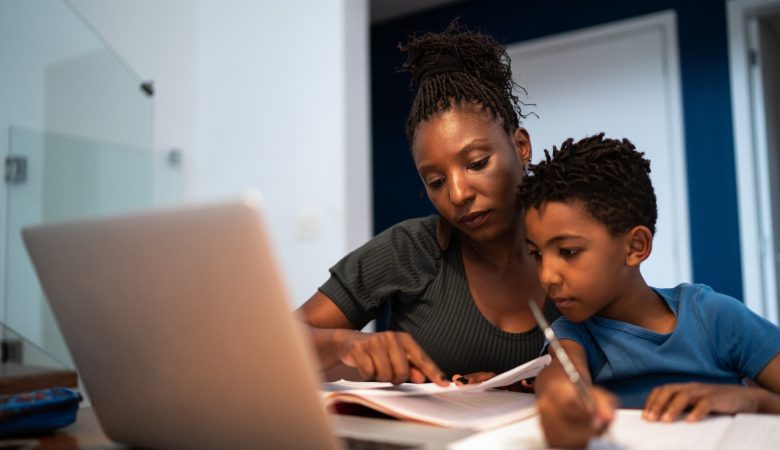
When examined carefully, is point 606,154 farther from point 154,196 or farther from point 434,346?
point 154,196

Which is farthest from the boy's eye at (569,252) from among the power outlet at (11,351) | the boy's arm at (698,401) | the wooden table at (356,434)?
the power outlet at (11,351)

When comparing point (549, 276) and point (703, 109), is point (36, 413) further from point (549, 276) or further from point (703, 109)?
point (703, 109)

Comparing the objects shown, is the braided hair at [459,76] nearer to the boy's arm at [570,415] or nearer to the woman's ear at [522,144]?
the woman's ear at [522,144]

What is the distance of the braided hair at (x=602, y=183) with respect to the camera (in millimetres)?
918

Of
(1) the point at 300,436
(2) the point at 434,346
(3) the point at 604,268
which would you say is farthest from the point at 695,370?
(1) the point at 300,436

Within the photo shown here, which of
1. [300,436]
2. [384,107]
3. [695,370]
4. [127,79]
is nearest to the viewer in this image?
[300,436]

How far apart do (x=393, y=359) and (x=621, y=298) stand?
0.42 meters

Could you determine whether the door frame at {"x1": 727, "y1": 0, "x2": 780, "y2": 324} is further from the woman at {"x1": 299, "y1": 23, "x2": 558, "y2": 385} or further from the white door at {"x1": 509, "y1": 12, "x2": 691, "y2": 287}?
the woman at {"x1": 299, "y1": 23, "x2": 558, "y2": 385}

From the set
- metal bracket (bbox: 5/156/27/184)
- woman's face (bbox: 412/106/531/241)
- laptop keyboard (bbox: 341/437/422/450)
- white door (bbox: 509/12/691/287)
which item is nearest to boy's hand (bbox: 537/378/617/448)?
laptop keyboard (bbox: 341/437/422/450)

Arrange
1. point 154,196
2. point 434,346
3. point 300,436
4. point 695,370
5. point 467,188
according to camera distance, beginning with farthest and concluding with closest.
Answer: point 154,196, point 434,346, point 467,188, point 695,370, point 300,436

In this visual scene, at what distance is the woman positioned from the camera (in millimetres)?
1077

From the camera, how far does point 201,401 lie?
1.70ft

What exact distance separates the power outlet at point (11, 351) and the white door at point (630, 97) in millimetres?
2071

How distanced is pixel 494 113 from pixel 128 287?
771mm
